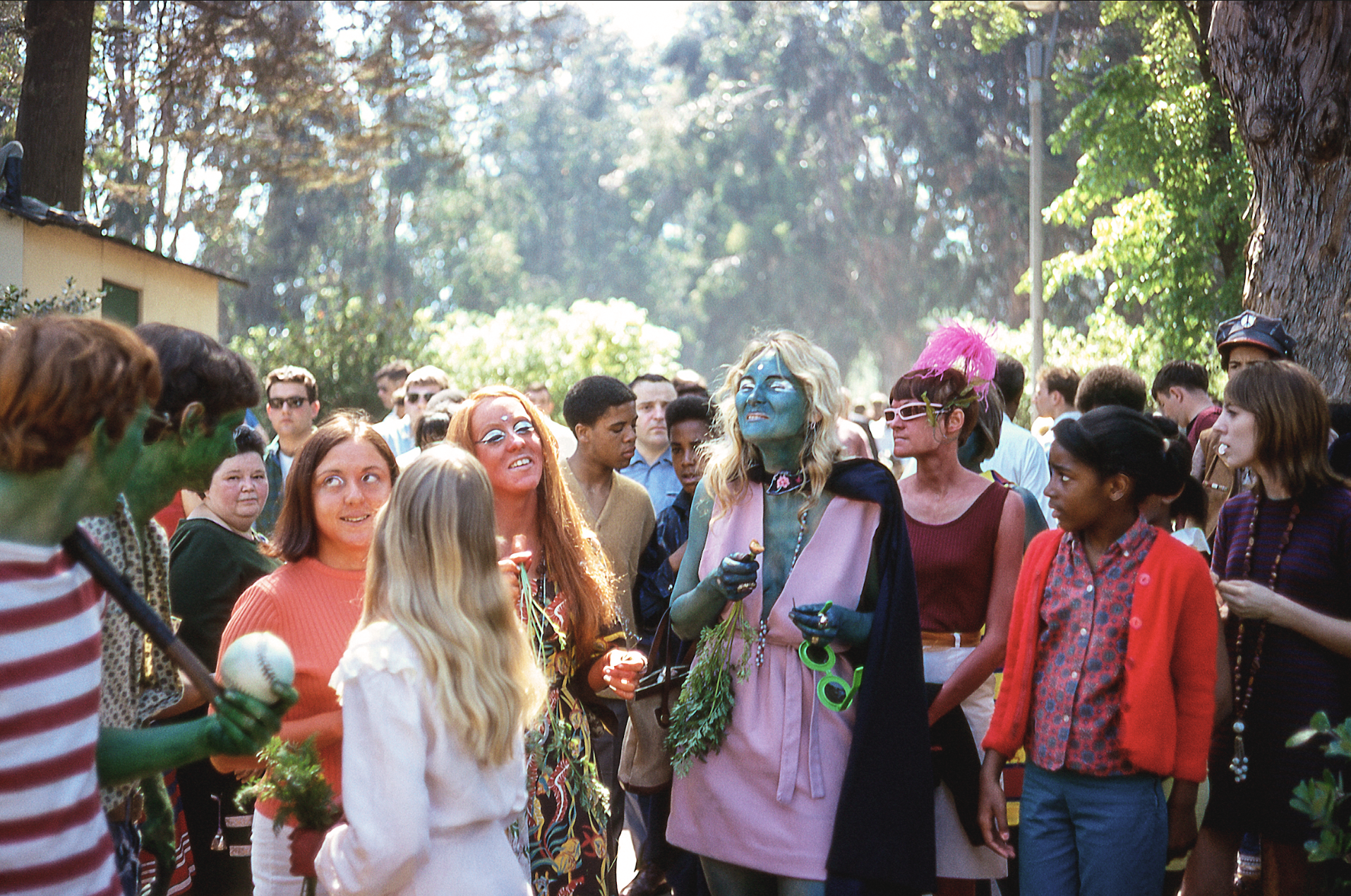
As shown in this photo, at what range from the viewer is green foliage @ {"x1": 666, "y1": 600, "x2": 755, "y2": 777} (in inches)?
145

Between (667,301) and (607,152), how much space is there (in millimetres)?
11593

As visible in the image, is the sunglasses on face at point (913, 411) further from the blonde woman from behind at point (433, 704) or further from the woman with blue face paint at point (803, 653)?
the blonde woman from behind at point (433, 704)

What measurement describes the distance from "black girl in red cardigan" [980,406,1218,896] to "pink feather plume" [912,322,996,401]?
760 mm

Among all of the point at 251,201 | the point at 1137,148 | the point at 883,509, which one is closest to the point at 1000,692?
the point at 883,509

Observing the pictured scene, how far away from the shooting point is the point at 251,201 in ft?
113

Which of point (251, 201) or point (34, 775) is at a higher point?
point (251, 201)

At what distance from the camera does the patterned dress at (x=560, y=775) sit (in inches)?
148

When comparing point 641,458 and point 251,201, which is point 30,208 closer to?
point 641,458

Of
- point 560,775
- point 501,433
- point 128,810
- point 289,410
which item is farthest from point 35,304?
point 128,810

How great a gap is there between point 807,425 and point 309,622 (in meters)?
1.63

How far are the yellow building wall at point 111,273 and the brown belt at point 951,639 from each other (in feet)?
21.7

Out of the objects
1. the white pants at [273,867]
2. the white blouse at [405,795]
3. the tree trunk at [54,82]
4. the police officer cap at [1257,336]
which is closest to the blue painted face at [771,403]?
the white blouse at [405,795]

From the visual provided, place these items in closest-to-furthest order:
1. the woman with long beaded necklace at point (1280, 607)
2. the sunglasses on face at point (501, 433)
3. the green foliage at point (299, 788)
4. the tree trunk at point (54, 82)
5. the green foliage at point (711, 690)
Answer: the green foliage at point (299, 788) < the green foliage at point (711, 690) < the woman with long beaded necklace at point (1280, 607) < the sunglasses on face at point (501, 433) < the tree trunk at point (54, 82)

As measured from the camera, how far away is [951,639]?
426 centimetres
